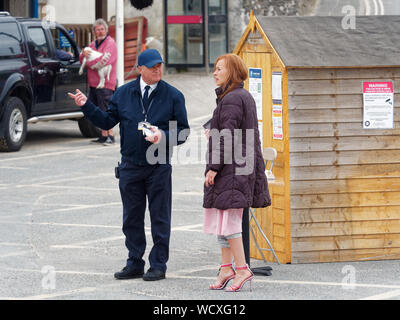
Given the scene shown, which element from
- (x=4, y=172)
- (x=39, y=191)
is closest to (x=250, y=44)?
(x=39, y=191)

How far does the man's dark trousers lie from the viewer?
25.8 ft

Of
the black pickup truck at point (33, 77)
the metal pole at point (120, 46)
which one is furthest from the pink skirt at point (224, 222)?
the metal pole at point (120, 46)

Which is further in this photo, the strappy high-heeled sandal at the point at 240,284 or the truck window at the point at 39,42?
the truck window at the point at 39,42

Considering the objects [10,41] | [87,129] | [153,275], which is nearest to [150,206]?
[153,275]

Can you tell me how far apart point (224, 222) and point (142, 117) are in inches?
43.3

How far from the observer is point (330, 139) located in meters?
8.48

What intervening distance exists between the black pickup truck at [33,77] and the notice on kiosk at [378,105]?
25.7ft

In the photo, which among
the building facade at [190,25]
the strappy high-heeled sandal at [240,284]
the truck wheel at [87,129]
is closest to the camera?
the strappy high-heeled sandal at [240,284]

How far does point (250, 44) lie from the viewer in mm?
8820

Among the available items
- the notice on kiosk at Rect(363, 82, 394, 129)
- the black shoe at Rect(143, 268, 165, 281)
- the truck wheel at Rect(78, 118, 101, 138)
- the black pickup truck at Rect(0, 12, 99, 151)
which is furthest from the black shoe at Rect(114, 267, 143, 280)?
the truck wheel at Rect(78, 118, 101, 138)

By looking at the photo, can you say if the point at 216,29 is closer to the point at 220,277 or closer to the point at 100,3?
the point at 100,3

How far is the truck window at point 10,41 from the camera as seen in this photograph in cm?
1556

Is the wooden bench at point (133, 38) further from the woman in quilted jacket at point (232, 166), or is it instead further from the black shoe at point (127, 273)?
the woman in quilted jacket at point (232, 166)

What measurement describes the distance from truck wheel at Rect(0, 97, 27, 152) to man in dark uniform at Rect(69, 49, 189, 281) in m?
7.59
